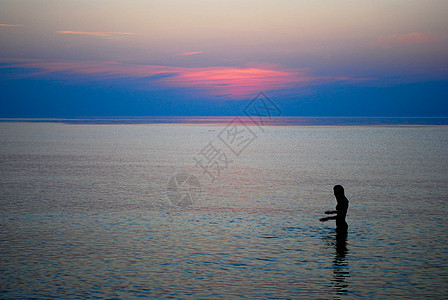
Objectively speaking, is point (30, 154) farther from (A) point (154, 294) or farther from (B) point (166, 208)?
(A) point (154, 294)

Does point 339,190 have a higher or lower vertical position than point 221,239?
higher

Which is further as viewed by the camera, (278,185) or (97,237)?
(278,185)

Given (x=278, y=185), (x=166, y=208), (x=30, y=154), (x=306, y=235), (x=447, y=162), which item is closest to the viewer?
(x=306, y=235)

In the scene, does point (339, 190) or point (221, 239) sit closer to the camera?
point (221, 239)

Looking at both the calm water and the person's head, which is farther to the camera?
the person's head

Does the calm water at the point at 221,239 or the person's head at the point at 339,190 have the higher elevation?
the person's head at the point at 339,190

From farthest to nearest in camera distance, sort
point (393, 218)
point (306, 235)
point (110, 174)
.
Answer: point (110, 174) < point (393, 218) < point (306, 235)

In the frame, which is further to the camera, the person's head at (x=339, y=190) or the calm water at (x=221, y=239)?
the person's head at (x=339, y=190)

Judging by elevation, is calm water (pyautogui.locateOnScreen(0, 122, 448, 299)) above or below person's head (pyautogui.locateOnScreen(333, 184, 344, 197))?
below

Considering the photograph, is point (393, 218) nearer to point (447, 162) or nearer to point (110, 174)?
point (110, 174)

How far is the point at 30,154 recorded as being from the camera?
197 feet

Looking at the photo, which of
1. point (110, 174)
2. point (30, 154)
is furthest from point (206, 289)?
point (30, 154)

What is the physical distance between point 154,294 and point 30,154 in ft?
168

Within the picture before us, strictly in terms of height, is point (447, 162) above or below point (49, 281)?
above
